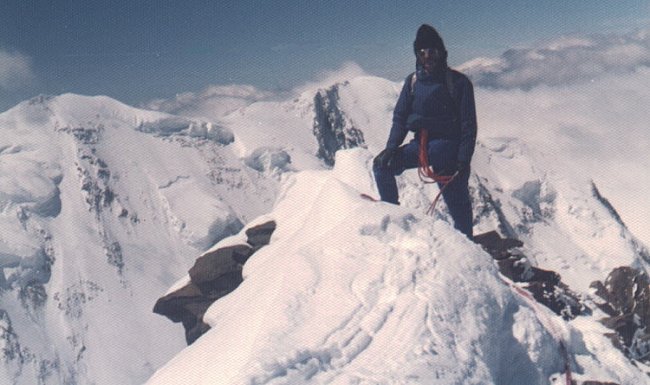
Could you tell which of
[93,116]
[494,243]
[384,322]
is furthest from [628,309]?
[93,116]

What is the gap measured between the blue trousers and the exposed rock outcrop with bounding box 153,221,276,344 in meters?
9.12

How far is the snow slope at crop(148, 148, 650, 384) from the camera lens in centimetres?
558

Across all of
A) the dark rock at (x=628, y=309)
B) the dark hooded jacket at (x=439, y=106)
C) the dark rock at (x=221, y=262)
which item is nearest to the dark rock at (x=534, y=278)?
the dark rock at (x=628, y=309)

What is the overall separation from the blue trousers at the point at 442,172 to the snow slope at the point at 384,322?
0.73m

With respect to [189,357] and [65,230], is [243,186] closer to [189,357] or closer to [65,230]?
[65,230]

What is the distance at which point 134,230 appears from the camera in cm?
15788

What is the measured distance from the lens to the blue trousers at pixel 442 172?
939 centimetres

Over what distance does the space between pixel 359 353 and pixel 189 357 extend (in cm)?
205

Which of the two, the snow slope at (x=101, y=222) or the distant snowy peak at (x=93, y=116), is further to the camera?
the distant snowy peak at (x=93, y=116)

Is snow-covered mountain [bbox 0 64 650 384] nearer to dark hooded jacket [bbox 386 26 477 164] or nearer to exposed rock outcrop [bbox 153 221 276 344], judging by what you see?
exposed rock outcrop [bbox 153 221 276 344]

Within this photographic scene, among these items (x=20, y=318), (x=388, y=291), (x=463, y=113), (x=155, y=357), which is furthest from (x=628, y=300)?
(x=20, y=318)

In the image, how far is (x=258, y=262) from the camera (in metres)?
14.0

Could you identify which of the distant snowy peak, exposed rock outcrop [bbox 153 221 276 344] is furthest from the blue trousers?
the distant snowy peak

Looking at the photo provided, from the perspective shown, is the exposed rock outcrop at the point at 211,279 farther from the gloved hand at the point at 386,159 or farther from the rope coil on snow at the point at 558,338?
the rope coil on snow at the point at 558,338
